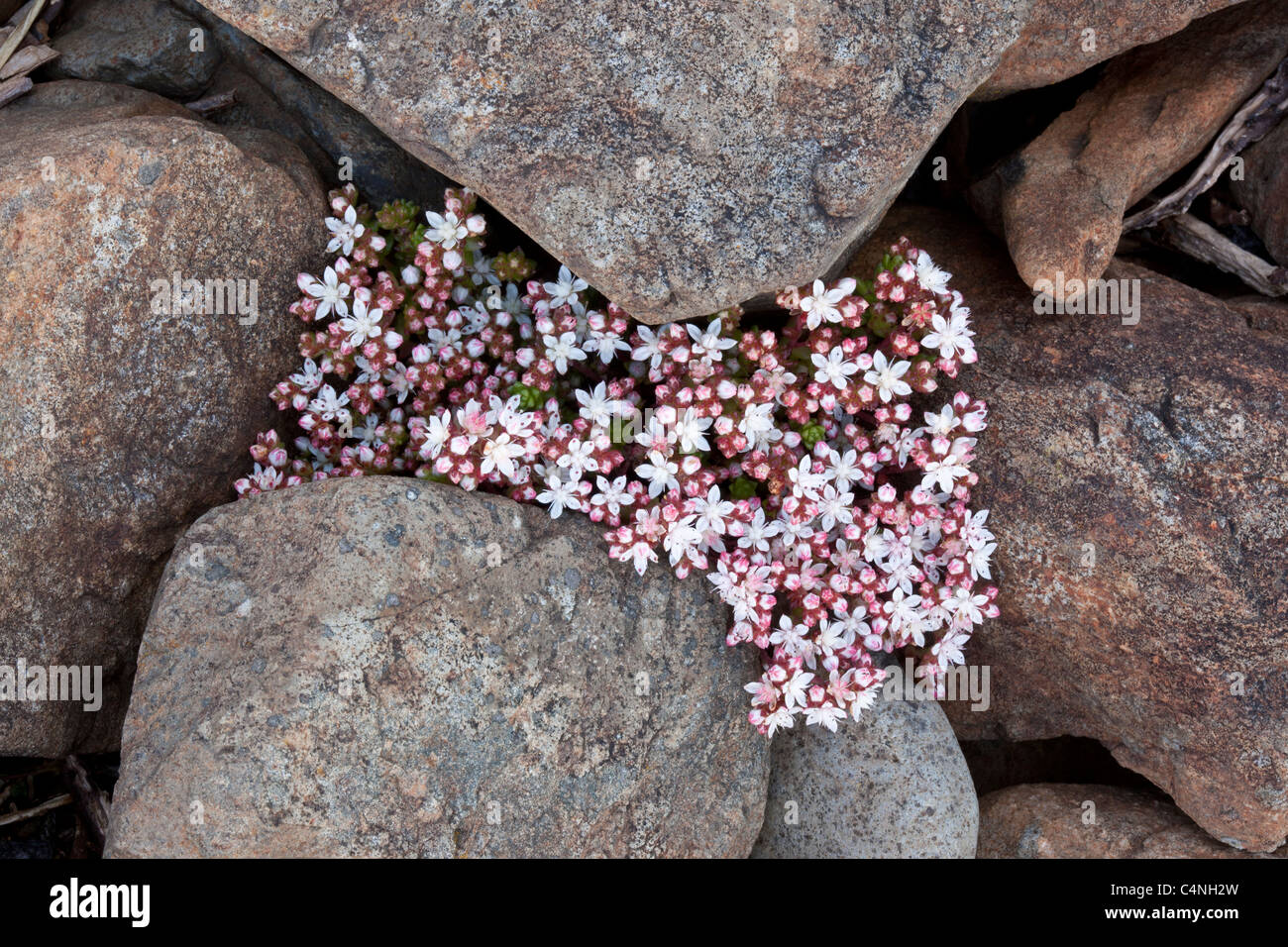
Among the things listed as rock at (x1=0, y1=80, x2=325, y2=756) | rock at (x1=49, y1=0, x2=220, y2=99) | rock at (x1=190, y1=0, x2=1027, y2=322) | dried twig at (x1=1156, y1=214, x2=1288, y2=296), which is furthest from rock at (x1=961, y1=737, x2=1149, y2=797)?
rock at (x1=49, y1=0, x2=220, y2=99)

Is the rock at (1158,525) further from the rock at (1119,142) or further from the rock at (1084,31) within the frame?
the rock at (1084,31)

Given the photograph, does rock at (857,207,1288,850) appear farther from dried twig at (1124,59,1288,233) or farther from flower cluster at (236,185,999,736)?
dried twig at (1124,59,1288,233)

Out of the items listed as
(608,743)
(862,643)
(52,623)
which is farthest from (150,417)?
(862,643)

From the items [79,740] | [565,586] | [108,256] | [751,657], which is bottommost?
[79,740]

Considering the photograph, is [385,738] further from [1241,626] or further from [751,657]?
[1241,626]

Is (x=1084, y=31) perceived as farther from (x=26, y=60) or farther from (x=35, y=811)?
(x=35, y=811)

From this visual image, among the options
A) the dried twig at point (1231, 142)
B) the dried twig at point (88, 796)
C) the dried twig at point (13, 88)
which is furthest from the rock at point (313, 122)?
the dried twig at point (1231, 142)
